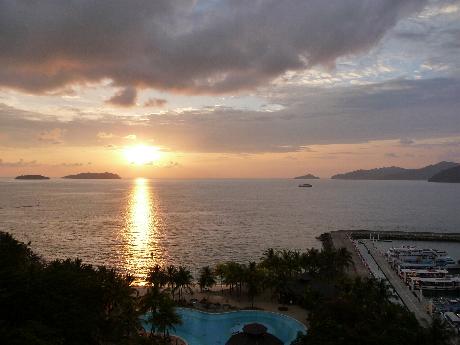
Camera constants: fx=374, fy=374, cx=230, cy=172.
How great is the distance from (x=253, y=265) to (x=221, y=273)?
5.54 m

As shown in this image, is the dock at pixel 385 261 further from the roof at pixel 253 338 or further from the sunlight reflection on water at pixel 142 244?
the sunlight reflection on water at pixel 142 244

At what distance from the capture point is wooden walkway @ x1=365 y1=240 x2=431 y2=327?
184 ft

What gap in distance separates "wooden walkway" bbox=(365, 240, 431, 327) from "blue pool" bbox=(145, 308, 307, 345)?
61.3 ft

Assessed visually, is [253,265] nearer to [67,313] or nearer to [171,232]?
[67,313]

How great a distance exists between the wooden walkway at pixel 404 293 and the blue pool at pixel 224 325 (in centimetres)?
1868

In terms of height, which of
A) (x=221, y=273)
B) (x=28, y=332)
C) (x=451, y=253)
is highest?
(x=28, y=332)

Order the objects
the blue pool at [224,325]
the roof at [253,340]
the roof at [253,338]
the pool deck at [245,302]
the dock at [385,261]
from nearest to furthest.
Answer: the roof at [253,340] → the roof at [253,338] → the blue pool at [224,325] → the pool deck at [245,302] → the dock at [385,261]

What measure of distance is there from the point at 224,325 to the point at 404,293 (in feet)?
119

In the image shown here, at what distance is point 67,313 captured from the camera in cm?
3438

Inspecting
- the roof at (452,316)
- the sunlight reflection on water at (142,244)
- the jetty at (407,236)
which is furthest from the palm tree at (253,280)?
the jetty at (407,236)

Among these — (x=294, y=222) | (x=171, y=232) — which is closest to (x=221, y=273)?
(x=171, y=232)

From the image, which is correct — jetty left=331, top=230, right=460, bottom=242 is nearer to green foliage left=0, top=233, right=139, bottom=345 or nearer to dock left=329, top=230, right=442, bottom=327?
dock left=329, top=230, right=442, bottom=327

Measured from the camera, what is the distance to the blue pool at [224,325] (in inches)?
1903

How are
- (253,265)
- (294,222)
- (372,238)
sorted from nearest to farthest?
(253,265) → (372,238) → (294,222)
